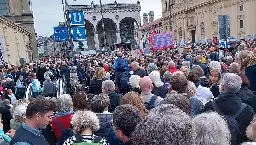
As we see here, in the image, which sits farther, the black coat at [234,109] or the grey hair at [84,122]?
the black coat at [234,109]

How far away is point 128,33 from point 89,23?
10926mm

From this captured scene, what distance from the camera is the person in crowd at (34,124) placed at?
3432 millimetres

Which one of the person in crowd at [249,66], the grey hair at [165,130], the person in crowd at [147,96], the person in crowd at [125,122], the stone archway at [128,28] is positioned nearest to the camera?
the grey hair at [165,130]

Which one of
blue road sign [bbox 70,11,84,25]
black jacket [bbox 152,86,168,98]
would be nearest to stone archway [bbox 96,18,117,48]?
blue road sign [bbox 70,11,84,25]

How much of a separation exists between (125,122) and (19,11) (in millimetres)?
45000

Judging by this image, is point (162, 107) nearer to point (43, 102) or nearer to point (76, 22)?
point (43, 102)

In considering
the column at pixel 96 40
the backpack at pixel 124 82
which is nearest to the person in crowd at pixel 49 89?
the backpack at pixel 124 82

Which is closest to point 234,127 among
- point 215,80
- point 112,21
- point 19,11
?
point 215,80

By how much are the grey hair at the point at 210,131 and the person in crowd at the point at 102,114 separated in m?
2.11

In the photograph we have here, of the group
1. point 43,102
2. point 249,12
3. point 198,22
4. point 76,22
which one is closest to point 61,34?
point 76,22

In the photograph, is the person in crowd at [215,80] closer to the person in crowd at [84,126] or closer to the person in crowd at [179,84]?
the person in crowd at [179,84]

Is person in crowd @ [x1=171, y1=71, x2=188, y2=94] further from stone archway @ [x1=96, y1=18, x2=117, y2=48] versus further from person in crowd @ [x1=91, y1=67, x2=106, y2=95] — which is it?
stone archway @ [x1=96, y1=18, x2=117, y2=48]

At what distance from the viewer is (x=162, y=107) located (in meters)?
2.03

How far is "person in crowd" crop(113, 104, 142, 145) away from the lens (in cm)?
326
